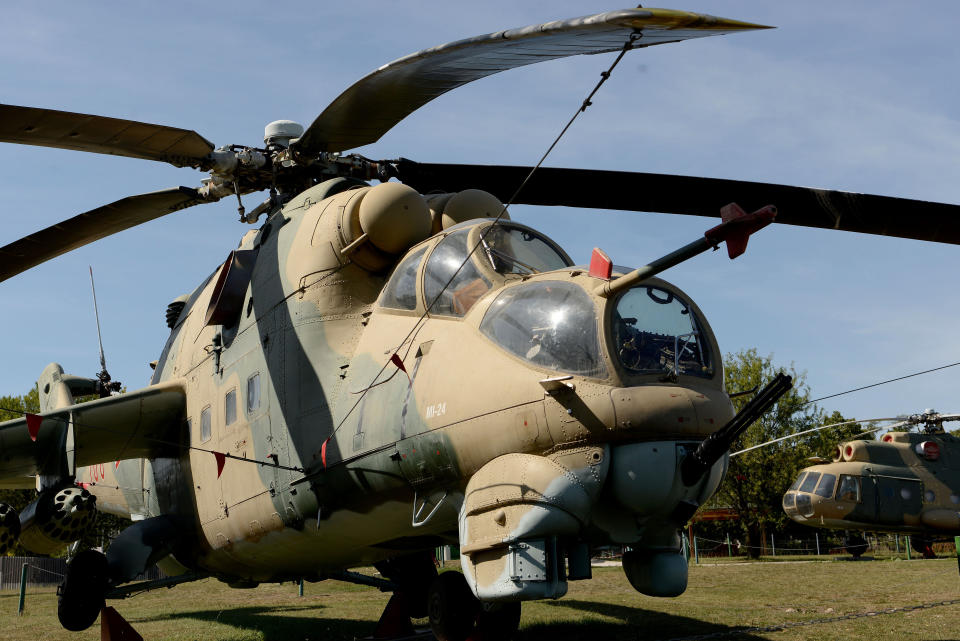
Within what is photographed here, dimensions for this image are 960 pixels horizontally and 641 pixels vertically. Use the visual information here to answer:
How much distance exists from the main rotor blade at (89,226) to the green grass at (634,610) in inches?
232

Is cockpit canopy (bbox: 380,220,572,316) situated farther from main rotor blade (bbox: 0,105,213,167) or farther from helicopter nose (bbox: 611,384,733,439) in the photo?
main rotor blade (bbox: 0,105,213,167)

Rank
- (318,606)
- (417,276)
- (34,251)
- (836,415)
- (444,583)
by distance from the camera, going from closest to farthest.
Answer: (417,276) → (444,583) → (34,251) → (318,606) → (836,415)

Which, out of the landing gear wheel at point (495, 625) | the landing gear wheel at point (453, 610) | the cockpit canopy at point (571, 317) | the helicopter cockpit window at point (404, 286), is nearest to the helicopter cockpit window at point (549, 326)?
the cockpit canopy at point (571, 317)

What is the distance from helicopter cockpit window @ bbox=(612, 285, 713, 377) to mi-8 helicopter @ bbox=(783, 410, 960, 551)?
52.5 feet

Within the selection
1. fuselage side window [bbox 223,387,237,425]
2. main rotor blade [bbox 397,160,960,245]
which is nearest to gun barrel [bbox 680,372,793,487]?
main rotor blade [bbox 397,160,960,245]

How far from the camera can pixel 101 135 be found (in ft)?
25.5

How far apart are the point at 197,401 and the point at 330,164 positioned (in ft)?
10.7

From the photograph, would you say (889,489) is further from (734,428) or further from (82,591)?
(82,591)

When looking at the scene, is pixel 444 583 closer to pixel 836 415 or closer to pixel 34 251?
pixel 34 251

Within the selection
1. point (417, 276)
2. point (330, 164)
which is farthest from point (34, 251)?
point (417, 276)

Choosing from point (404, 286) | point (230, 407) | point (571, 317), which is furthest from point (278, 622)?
point (571, 317)

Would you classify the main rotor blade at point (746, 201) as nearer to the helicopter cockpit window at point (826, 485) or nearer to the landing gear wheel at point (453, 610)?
the landing gear wheel at point (453, 610)

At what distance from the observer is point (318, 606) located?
54.1ft

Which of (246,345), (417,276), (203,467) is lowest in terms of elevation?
(203,467)
